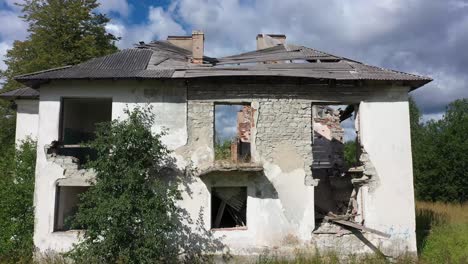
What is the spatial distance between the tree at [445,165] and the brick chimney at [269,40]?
14.9m

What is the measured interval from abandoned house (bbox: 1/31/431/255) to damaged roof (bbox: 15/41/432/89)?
6 centimetres

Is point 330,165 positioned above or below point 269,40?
below

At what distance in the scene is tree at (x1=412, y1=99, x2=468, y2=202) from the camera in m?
22.4

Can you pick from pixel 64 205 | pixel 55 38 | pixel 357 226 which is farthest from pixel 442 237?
pixel 55 38

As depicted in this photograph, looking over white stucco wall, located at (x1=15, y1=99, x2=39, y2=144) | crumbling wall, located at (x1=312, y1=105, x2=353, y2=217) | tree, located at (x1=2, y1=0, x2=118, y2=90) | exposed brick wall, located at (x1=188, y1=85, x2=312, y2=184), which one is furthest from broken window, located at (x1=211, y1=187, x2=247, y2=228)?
tree, located at (x1=2, y1=0, x2=118, y2=90)

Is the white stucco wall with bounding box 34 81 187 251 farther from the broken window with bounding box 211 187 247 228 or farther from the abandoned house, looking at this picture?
the broken window with bounding box 211 187 247 228

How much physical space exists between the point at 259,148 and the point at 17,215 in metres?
7.29

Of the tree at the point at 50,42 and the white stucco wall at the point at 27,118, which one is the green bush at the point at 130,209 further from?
the tree at the point at 50,42

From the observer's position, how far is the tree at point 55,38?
714 inches

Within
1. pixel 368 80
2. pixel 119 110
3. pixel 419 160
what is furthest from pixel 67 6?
pixel 419 160

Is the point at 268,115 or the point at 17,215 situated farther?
the point at 268,115

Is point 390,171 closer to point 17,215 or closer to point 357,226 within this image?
point 357,226

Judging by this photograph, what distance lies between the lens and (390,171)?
1084cm

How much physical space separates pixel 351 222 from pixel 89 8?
16591mm
